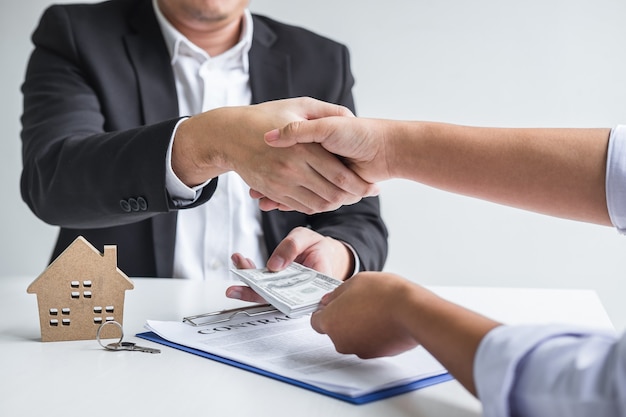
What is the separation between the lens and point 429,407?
83cm

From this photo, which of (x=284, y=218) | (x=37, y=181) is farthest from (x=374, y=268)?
(x=37, y=181)

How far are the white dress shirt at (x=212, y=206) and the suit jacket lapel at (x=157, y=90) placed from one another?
42 millimetres

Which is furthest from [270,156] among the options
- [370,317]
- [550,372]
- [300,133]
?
[550,372]

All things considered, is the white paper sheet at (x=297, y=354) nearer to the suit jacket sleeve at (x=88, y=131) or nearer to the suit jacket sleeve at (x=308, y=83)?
the suit jacket sleeve at (x=88, y=131)

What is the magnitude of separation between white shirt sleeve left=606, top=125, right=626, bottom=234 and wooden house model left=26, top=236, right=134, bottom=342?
70 cm

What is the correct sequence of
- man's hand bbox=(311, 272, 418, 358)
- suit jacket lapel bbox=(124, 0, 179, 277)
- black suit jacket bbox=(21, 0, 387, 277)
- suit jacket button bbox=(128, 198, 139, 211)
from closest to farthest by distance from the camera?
1. man's hand bbox=(311, 272, 418, 358)
2. suit jacket button bbox=(128, 198, 139, 211)
3. black suit jacket bbox=(21, 0, 387, 277)
4. suit jacket lapel bbox=(124, 0, 179, 277)

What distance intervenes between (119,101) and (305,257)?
0.75 m

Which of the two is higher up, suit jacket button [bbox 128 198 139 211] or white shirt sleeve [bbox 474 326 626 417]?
white shirt sleeve [bbox 474 326 626 417]

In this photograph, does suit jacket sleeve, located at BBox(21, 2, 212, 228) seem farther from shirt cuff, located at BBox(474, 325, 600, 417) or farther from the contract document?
shirt cuff, located at BBox(474, 325, 600, 417)

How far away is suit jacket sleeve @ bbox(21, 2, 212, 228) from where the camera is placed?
1.49 metres

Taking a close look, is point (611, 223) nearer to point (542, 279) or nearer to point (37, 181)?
point (37, 181)

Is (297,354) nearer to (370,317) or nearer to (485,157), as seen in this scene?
(370,317)

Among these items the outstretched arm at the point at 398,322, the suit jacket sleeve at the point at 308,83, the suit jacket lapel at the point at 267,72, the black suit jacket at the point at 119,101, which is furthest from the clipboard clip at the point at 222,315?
the suit jacket lapel at the point at 267,72

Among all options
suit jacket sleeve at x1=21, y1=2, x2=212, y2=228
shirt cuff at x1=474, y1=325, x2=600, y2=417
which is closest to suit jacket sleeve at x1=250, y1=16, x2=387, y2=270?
suit jacket sleeve at x1=21, y1=2, x2=212, y2=228
